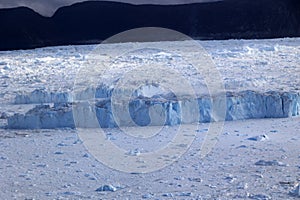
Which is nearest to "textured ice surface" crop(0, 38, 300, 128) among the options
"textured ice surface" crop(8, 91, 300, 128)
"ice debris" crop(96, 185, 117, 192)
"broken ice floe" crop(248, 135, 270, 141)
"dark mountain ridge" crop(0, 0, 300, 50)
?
"textured ice surface" crop(8, 91, 300, 128)

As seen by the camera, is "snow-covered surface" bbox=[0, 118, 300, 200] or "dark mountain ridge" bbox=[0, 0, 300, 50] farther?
"dark mountain ridge" bbox=[0, 0, 300, 50]

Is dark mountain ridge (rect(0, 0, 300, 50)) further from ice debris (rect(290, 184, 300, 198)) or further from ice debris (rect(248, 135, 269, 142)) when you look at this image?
ice debris (rect(290, 184, 300, 198))

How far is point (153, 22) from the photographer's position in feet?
94.6

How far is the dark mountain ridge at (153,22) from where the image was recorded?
25625mm

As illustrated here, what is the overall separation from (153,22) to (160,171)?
2448 cm

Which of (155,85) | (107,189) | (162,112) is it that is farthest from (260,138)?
(155,85)

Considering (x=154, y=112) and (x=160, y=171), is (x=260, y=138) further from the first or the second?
(x=160, y=171)

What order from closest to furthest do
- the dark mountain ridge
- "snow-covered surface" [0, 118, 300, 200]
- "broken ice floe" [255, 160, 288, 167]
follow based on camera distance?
1. "snow-covered surface" [0, 118, 300, 200]
2. "broken ice floe" [255, 160, 288, 167]
3. the dark mountain ridge

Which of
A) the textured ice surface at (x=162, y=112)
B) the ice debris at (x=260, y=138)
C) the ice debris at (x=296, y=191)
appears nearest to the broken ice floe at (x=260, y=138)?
the ice debris at (x=260, y=138)

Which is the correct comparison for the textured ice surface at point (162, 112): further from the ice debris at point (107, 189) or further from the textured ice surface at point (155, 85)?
the ice debris at point (107, 189)

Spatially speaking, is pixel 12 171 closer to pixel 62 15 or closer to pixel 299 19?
pixel 299 19

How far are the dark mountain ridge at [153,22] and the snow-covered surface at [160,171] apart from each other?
1862 centimetres

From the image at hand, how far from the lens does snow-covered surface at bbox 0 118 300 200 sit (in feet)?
13.4

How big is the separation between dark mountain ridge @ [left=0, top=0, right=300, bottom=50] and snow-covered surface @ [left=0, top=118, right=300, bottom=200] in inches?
733
